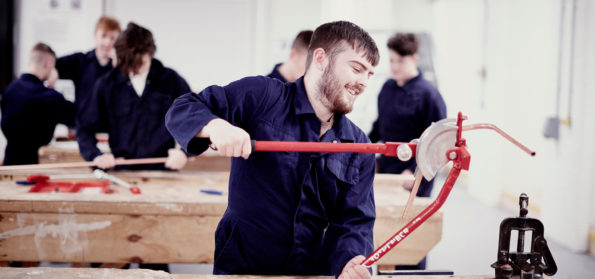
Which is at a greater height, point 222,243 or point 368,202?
point 368,202

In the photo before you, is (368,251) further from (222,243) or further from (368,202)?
(222,243)

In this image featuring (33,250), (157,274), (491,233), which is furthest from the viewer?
(491,233)

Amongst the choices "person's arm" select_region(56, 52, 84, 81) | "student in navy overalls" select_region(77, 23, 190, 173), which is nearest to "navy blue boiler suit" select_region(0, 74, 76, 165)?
"person's arm" select_region(56, 52, 84, 81)

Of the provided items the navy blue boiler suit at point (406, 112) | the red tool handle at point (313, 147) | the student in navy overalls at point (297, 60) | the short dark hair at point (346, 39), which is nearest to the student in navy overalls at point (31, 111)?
the student in navy overalls at point (297, 60)

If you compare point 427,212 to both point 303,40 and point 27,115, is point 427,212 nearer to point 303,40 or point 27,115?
point 303,40

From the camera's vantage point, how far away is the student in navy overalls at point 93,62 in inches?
159

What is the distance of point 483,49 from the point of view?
20.8 feet

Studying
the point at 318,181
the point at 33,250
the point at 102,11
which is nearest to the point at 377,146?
the point at 318,181

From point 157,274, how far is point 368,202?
0.68m

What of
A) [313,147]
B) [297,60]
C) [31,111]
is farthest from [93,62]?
[313,147]

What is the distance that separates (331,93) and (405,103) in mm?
2142

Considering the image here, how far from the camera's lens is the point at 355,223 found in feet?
5.16

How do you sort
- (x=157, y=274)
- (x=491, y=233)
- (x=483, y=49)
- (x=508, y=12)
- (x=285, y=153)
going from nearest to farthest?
(x=157, y=274) → (x=285, y=153) → (x=491, y=233) → (x=508, y=12) → (x=483, y=49)

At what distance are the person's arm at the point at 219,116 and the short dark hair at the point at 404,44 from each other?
2.19 meters
